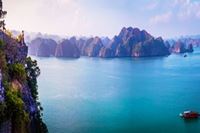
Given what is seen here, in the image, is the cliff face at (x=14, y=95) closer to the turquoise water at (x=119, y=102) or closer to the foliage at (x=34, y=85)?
the foliage at (x=34, y=85)

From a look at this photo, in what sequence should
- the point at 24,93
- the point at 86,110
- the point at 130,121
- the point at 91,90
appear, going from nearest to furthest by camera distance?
1. the point at 24,93
2. the point at 130,121
3. the point at 86,110
4. the point at 91,90

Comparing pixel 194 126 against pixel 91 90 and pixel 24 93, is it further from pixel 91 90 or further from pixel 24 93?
pixel 91 90

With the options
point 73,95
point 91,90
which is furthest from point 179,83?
point 73,95

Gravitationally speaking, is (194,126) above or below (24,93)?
below

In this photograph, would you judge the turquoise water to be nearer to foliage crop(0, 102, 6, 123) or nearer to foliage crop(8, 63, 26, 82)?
foliage crop(8, 63, 26, 82)

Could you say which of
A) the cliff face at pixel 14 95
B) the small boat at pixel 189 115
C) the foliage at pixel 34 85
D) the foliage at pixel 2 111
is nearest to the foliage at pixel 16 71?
the cliff face at pixel 14 95

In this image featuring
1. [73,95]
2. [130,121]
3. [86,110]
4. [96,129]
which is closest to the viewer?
[96,129]

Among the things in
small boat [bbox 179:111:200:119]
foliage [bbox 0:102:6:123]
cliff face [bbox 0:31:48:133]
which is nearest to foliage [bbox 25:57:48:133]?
cliff face [bbox 0:31:48:133]
